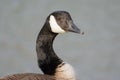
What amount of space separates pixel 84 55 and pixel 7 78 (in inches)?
134

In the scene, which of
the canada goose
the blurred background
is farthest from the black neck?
the blurred background

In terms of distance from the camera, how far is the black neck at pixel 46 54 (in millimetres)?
3773

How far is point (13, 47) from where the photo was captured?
699 centimetres

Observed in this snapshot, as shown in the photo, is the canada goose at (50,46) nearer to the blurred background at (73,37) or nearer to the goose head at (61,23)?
the goose head at (61,23)

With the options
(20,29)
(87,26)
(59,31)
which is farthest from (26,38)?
(59,31)

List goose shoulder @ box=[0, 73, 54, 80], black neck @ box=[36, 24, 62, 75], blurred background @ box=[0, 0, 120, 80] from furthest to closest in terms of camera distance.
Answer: blurred background @ box=[0, 0, 120, 80] < black neck @ box=[36, 24, 62, 75] < goose shoulder @ box=[0, 73, 54, 80]

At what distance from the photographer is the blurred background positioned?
6.54 meters

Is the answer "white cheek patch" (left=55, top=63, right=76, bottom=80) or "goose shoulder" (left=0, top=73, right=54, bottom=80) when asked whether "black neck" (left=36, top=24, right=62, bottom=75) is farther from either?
"goose shoulder" (left=0, top=73, right=54, bottom=80)

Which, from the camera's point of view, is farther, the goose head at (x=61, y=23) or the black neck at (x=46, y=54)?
the black neck at (x=46, y=54)

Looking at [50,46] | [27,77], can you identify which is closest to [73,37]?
[50,46]

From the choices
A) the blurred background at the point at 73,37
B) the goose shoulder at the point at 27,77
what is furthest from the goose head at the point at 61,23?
the blurred background at the point at 73,37

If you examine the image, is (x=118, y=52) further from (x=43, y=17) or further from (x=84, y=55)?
(x=43, y=17)

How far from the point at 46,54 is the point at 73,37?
3.47 m

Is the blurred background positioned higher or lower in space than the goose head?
lower
